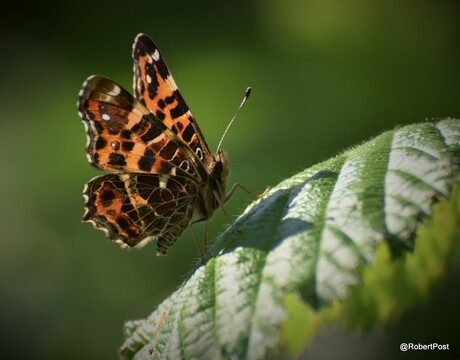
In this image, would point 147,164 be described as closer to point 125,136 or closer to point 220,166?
point 125,136

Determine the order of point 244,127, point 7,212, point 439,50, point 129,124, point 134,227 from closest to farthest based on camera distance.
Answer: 1. point 129,124
2. point 134,227
3. point 439,50
4. point 244,127
5. point 7,212

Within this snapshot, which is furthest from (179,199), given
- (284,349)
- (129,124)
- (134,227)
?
(284,349)

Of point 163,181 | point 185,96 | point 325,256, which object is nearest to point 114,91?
point 163,181

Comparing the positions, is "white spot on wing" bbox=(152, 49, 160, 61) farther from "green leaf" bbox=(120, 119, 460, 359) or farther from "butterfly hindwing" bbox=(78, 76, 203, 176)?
"green leaf" bbox=(120, 119, 460, 359)

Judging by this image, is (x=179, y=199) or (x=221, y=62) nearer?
(x=179, y=199)

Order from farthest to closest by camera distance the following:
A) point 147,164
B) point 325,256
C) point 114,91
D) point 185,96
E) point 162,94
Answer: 1. point 185,96
2. point 162,94
3. point 147,164
4. point 114,91
5. point 325,256

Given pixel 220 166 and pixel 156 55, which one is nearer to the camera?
pixel 220 166

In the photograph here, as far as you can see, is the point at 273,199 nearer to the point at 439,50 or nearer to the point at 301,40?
the point at 439,50
